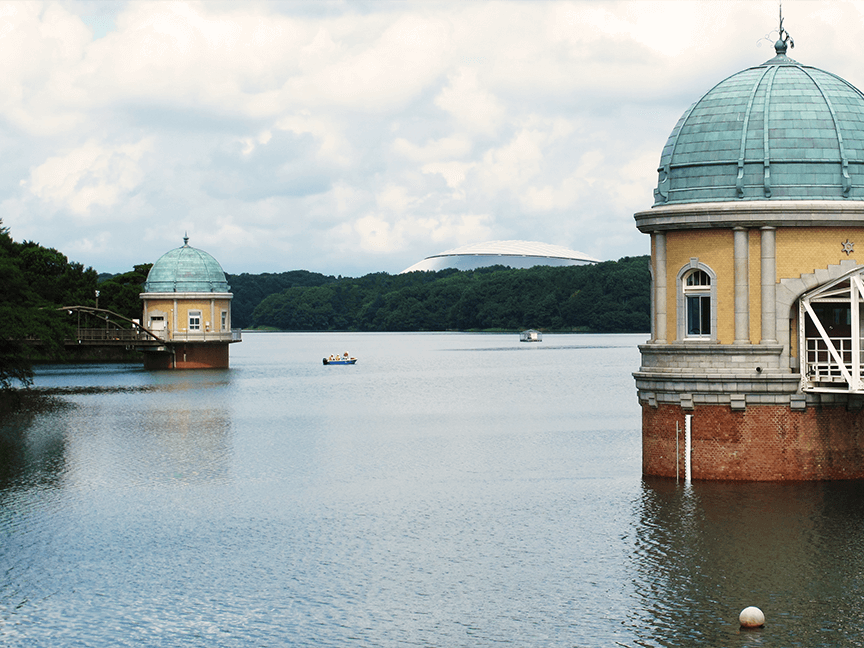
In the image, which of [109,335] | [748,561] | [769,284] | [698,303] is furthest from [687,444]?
[109,335]

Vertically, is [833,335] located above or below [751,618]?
above

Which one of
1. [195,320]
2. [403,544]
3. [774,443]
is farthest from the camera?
[195,320]

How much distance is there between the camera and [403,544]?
3216cm

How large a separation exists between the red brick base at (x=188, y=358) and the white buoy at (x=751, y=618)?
4002 inches

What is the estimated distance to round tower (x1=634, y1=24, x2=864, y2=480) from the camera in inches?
1467

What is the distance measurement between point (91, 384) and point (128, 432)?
39777 mm

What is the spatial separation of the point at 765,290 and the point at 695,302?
8.04 feet

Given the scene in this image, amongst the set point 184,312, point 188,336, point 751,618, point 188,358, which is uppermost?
point 184,312

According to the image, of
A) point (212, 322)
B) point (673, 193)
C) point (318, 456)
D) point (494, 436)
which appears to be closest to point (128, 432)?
point (318, 456)

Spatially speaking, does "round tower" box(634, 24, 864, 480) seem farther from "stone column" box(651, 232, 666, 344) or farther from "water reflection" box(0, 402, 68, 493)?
"water reflection" box(0, 402, 68, 493)

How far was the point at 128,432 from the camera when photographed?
6016cm

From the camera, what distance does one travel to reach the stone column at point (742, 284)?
123 feet

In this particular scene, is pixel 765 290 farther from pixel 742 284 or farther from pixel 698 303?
pixel 698 303

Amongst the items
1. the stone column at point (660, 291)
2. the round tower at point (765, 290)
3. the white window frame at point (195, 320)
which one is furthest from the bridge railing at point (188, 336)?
the round tower at point (765, 290)
